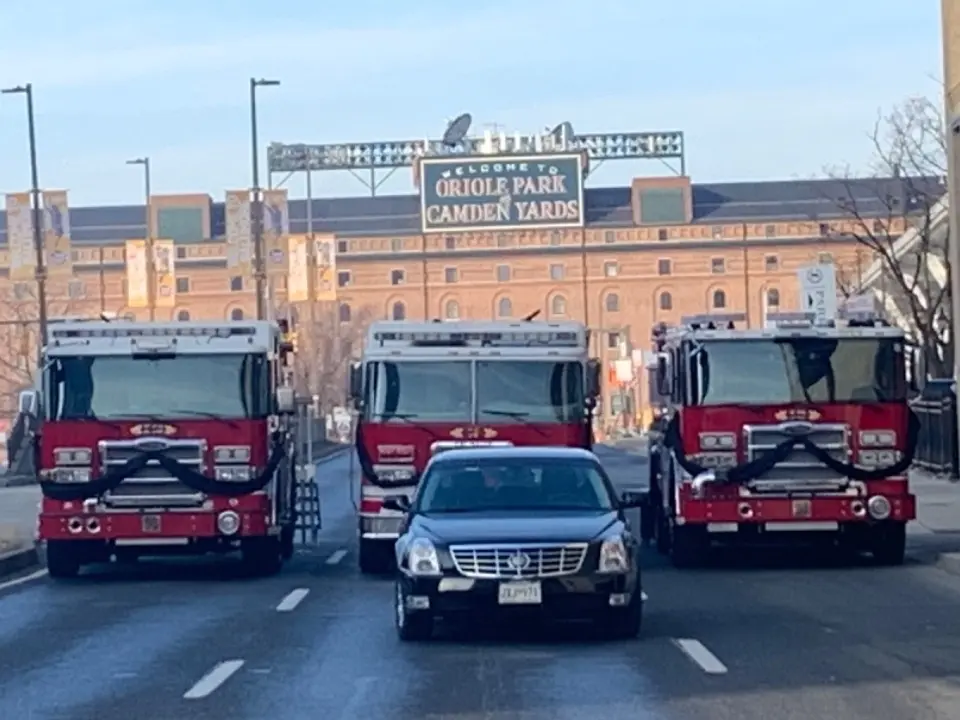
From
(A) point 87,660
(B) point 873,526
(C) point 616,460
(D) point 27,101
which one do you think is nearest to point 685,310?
(C) point 616,460

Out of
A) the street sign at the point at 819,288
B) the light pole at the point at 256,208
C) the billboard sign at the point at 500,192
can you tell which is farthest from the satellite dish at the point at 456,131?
the street sign at the point at 819,288

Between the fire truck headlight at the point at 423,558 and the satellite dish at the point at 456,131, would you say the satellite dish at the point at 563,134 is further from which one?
the fire truck headlight at the point at 423,558

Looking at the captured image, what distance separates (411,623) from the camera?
53.8ft

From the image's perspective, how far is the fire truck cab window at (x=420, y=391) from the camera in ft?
76.9

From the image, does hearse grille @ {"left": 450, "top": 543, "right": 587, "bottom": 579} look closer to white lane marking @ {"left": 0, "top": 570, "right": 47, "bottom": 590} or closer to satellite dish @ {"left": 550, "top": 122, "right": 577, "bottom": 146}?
white lane marking @ {"left": 0, "top": 570, "right": 47, "bottom": 590}

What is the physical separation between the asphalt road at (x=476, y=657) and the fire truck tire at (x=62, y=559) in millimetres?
765

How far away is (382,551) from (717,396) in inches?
166

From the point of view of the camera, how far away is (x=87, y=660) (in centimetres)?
1593

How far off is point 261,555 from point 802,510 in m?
6.29

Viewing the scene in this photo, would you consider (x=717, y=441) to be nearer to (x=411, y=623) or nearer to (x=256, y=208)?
(x=411, y=623)

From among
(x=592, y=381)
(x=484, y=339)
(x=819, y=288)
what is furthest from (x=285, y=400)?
(x=819, y=288)

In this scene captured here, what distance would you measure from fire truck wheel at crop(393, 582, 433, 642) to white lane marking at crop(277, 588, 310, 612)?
3.56 m

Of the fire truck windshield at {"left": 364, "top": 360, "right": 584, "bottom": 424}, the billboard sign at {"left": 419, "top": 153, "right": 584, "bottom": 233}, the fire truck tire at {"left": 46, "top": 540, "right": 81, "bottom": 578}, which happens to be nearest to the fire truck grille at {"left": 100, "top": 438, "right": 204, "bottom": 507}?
the fire truck tire at {"left": 46, "top": 540, "right": 81, "bottom": 578}

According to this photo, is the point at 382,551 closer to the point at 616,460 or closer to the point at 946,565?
the point at 946,565
